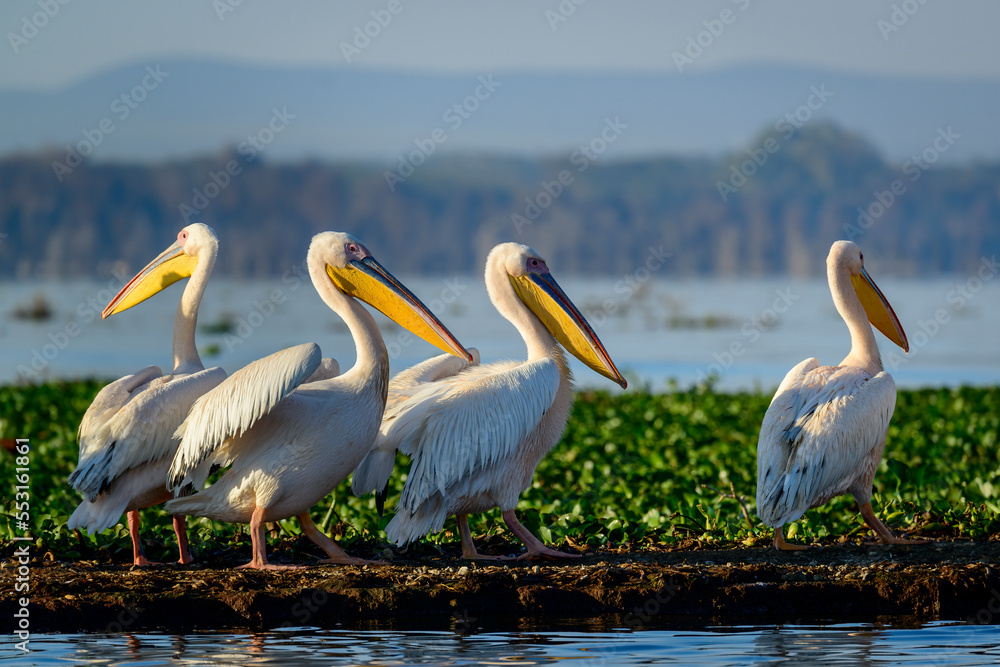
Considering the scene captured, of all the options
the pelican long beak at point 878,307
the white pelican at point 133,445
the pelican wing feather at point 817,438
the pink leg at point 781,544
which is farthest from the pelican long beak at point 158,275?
the pelican long beak at point 878,307

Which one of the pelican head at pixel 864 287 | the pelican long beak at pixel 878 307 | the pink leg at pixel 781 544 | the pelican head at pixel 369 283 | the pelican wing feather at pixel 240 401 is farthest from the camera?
the pelican long beak at pixel 878 307

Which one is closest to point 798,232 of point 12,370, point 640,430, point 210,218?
point 210,218

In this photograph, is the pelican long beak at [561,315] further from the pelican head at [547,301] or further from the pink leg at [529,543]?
the pink leg at [529,543]

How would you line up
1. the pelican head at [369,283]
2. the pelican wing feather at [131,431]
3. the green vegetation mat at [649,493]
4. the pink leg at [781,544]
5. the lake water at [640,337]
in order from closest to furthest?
1. the pelican wing feather at [131,431]
2. the pelican head at [369,283]
3. the pink leg at [781,544]
4. the green vegetation mat at [649,493]
5. the lake water at [640,337]

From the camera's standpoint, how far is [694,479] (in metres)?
8.05

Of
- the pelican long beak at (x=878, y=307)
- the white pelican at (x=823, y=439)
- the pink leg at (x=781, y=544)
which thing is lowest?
the pink leg at (x=781, y=544)

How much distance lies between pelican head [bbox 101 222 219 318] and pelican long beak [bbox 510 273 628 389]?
174 centimetres

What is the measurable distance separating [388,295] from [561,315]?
1.03m

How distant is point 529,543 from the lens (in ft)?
19.8

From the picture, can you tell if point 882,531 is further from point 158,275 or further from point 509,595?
point 158,275

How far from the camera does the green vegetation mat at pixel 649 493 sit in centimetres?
643

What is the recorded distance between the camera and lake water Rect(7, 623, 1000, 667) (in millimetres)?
4523

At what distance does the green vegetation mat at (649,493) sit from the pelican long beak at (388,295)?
115 cm

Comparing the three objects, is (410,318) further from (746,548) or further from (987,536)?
(987,536)
